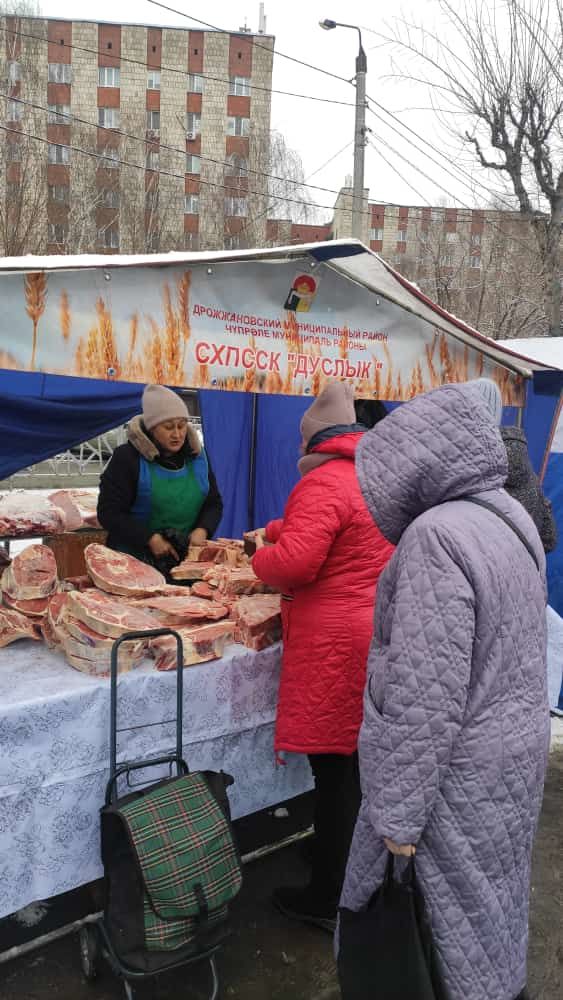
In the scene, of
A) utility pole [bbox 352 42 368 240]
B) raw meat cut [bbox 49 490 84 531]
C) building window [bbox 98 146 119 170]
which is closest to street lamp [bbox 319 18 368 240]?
utility pole [bbox 352 42 368 240]

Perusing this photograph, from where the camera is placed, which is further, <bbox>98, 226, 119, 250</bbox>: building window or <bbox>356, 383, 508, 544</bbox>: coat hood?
<bbox>98, 226, 119, 250</bbox>: building window

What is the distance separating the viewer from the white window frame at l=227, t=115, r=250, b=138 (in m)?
33.2

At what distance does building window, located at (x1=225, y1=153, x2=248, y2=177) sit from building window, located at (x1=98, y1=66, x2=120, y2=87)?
799 cm

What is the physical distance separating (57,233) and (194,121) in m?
15.1

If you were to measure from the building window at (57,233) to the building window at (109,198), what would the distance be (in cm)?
249

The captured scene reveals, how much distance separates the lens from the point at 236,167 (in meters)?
28.0

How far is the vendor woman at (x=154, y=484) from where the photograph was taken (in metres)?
3.97

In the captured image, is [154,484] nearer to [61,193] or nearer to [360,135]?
[360,135]

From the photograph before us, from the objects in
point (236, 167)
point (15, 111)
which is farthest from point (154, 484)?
point (236, 167)

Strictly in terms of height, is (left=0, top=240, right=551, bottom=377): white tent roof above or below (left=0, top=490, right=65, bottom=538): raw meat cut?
above

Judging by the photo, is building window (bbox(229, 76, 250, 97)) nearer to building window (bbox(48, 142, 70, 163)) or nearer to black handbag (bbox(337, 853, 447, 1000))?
building window (bbox(48, 142, 70, 163))

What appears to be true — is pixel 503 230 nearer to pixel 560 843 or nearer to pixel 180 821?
pixel 560 843

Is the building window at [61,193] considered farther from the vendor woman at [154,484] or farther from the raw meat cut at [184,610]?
the raw meat cut at [184,610]

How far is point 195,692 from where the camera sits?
2736mm
